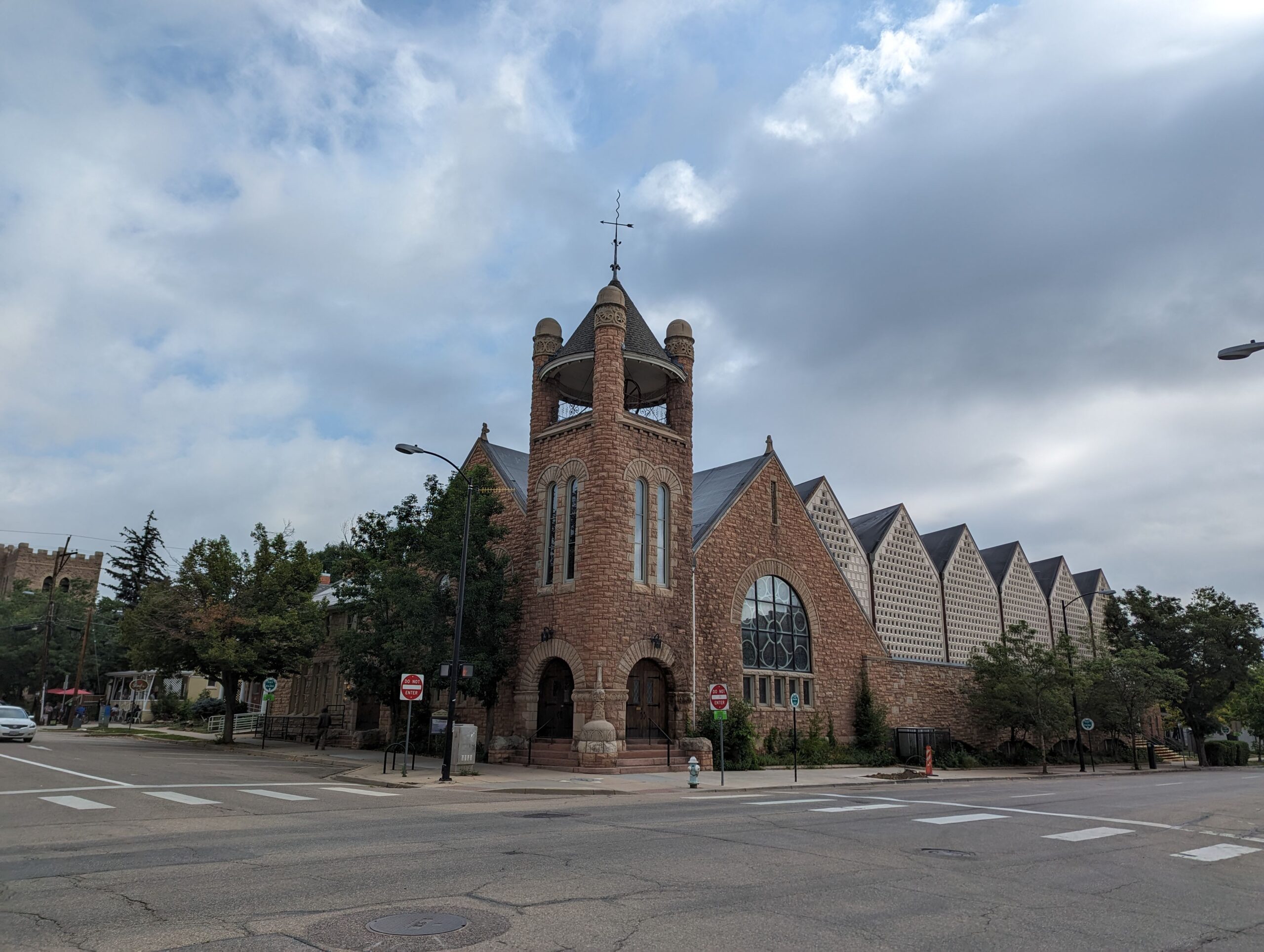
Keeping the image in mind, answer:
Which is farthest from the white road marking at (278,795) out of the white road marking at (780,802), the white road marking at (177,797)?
the white road marking at (780,802)

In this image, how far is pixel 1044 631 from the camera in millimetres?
50969

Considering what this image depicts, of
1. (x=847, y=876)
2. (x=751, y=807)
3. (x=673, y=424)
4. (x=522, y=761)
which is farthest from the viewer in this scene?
(x=673, y=424)

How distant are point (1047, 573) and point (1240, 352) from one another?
4602 cm

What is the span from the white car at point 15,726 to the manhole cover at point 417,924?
33386mm

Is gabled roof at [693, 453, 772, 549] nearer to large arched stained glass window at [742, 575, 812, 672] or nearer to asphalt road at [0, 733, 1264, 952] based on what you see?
large arched stained glass window at [742, 575, 812, 672]

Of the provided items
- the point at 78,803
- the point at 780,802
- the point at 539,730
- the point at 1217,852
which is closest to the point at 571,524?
the point at 539,730

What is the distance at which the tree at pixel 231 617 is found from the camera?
31578 mm

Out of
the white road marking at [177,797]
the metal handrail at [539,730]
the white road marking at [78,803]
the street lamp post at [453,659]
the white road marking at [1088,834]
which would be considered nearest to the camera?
the white road marking at [1088,834]

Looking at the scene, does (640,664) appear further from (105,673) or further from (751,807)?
(105,673)

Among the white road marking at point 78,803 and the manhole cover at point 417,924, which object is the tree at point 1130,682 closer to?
the white road marking at point 78,803

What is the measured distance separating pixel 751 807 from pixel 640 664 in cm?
1169

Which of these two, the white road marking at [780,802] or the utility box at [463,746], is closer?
the white road marking at [780,802]

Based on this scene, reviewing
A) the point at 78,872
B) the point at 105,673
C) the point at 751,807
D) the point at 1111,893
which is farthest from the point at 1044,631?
the point at 105,673

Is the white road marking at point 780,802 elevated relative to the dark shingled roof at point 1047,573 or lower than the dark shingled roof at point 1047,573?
lower
